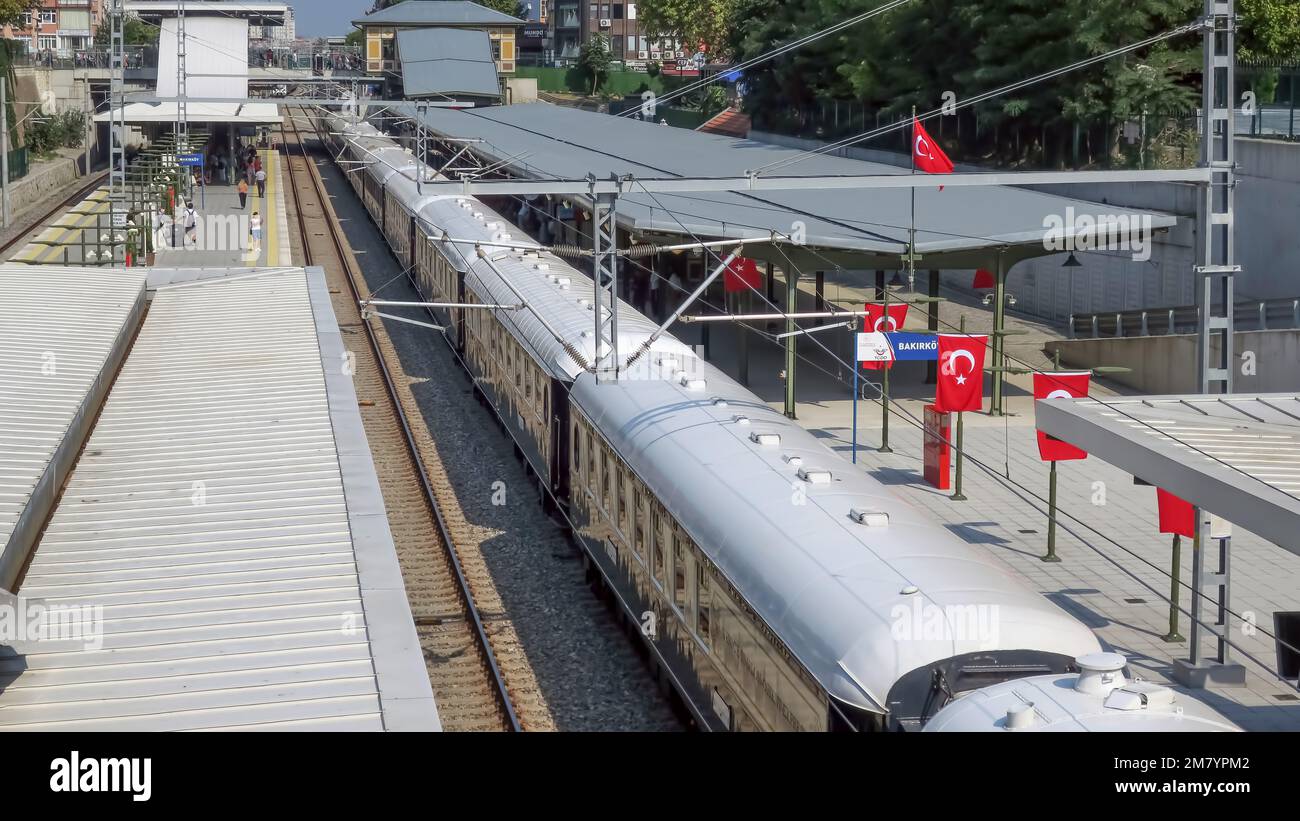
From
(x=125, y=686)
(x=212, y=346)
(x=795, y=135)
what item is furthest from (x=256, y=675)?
(x=795, y=135)

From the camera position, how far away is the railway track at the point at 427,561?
13758 millimetres

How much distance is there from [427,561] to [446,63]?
5813cm

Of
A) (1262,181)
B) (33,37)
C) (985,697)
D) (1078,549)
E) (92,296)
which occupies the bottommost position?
(1078,549)

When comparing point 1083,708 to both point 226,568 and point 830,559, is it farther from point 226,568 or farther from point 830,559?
point 226,568

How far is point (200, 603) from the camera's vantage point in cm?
1120

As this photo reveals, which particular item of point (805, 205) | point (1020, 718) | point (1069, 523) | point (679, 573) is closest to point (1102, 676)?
point (1020, 718)

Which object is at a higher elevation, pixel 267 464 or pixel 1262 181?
pixel 1262 181

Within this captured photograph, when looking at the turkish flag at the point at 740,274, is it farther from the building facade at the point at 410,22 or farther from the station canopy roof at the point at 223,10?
the building facade at the point at 410,22

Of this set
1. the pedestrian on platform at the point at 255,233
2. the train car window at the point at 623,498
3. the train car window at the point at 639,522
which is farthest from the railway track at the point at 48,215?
the train car window at the point at 639,522

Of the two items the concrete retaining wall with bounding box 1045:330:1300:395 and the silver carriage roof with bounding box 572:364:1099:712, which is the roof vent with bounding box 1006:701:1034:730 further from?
the concrete retaining wall with bounding box 1045:330:1300:395

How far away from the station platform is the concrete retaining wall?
522 millimetres
